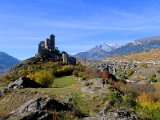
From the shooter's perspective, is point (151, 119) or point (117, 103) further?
point (117, 103)

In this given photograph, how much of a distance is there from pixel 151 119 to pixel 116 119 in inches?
161

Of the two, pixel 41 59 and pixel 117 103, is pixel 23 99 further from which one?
pixel 41 59

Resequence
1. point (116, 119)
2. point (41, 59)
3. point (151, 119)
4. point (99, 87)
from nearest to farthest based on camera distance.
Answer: point (116, 119)
point (151, 119)
point (99, 87)
point (41, 59)

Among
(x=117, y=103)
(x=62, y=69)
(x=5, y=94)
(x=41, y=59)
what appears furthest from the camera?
(x=41, y=59)

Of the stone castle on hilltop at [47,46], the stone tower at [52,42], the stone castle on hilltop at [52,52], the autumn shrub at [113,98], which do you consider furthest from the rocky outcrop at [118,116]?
the stone tower at [52,42]

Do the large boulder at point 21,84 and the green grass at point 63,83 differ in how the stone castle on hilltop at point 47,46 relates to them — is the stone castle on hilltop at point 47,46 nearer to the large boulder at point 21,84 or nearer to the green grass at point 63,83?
the green grass at point 63,83

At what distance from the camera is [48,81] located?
6556 centimetres

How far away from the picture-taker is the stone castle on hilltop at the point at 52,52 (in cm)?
11476

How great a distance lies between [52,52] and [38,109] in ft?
320

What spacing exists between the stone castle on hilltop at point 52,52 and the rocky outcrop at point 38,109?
8125 cm

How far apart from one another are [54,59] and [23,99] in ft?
248

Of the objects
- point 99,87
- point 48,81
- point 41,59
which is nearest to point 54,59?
Answer: point 41,59

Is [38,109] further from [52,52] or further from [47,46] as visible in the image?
[47,46]

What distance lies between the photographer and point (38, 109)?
26297mm
